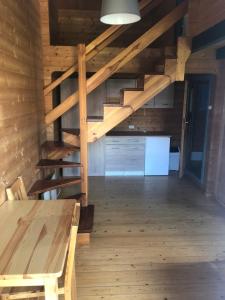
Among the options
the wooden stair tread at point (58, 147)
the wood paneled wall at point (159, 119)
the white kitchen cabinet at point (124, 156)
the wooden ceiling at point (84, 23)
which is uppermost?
the wooden ceiling at point (84, 23)

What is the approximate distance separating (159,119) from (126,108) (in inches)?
108

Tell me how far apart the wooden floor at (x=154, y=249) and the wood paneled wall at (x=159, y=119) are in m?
1.83

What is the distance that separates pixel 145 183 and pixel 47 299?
3995mm

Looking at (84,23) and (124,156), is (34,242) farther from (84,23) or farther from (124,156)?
(84,23)

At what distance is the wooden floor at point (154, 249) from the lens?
94.3 inches

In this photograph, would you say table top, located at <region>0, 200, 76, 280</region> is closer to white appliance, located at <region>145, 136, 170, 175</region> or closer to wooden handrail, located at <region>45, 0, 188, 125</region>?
wooden handrail, located at <region>45, 0, 188, 125</region>

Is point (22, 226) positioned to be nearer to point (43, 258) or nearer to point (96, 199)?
point (43, 258)

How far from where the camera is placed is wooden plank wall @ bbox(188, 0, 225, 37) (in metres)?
2.71

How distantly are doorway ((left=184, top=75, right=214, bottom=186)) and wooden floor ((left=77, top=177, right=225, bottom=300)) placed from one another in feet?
2.38

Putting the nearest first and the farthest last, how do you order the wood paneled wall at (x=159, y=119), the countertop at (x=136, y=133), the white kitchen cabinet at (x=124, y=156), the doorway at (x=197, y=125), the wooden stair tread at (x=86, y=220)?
the wooden stair tread at (x=86, y=220), the doorway at (x=197, y=125), the white kitchen cabinet at (x=124, y=156), the countertop at (x=136, y=133), the wood paneled wall at (x=159, y=119)

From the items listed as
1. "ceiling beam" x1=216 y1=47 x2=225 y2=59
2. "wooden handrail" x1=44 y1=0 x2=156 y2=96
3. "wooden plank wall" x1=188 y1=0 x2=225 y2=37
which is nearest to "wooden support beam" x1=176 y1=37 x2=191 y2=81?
"wooden plank wall" x1=188 y1=0 x2=225 y2=37

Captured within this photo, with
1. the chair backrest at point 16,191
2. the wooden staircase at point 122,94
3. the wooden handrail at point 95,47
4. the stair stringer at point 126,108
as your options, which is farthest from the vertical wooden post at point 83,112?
the chair backrest at point 16,191

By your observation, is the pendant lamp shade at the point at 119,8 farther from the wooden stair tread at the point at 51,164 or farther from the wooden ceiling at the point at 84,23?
the wooden ceiling at the point at 84,23

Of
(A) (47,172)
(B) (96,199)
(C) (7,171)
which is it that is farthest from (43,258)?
(B) (96,199)
